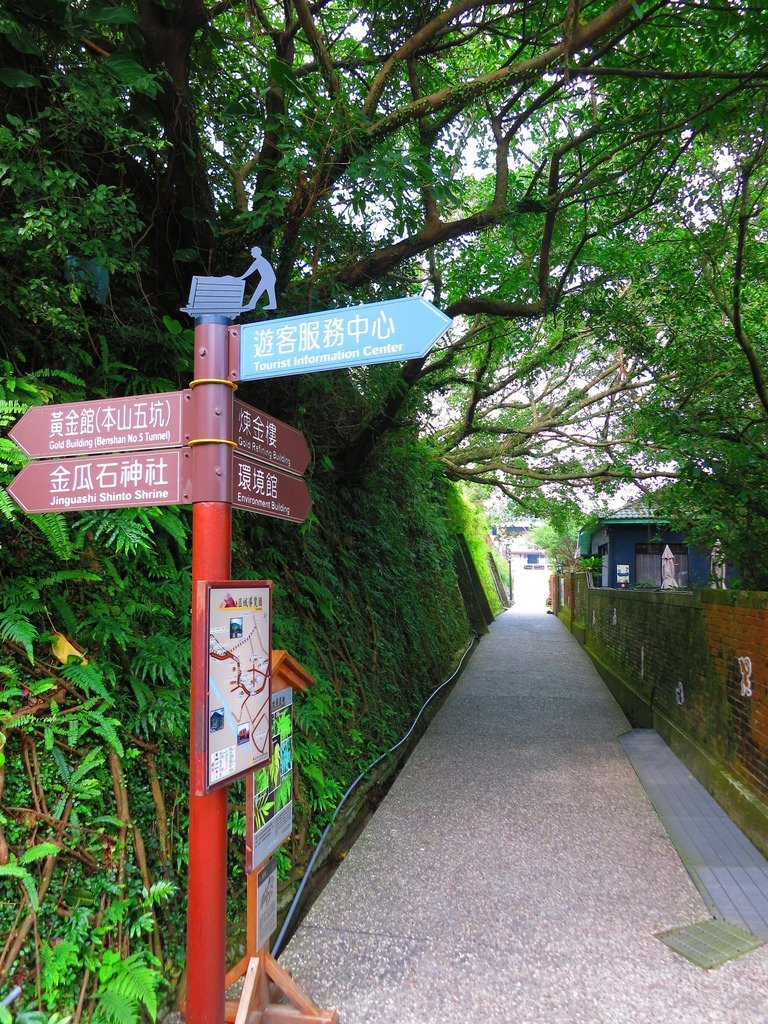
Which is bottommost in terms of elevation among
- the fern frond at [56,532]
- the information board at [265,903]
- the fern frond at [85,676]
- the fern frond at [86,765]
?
the information board at [265,903]

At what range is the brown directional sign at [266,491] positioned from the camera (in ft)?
8.96

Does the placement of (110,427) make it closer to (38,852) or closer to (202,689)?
(202,689)

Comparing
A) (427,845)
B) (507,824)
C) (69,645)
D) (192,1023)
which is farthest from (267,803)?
(507,824)

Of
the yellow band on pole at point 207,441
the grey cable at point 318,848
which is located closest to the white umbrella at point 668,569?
the grey cable at point 318,848

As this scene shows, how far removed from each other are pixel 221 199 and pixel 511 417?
12.8 metres

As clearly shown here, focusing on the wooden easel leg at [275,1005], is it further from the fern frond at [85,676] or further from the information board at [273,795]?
the fern frond at [85,676]

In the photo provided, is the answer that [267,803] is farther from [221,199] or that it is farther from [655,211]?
[655,211]

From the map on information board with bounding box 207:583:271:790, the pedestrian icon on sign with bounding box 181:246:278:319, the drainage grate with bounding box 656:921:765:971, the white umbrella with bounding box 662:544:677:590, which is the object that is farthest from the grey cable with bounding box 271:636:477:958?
the white umbrella with bounding box 662:544:677:590

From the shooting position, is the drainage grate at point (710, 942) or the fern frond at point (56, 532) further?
the drainage grate at point (710, 942)

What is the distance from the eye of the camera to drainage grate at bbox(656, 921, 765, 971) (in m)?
3.68

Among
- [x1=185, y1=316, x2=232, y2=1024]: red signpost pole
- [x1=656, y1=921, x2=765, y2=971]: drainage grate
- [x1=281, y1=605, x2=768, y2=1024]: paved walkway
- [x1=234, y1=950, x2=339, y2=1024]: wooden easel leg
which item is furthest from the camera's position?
[x1=656, y1=921, x2=765, y2=971]: drainage grate

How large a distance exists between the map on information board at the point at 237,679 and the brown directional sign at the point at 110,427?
665 mm

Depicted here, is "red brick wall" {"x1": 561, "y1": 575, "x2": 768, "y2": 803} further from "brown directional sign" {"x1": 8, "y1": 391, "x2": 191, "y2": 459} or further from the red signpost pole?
"brown directional sign" {"x1": 8, "y1": 391, "x2": 191, "y2": 459}

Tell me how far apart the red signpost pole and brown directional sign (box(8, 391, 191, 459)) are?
0.11 meters
